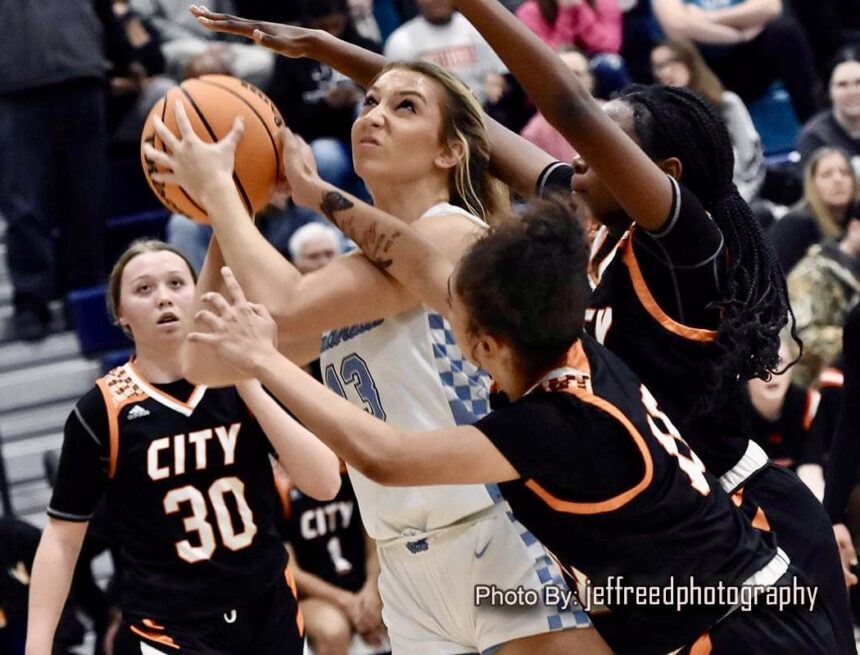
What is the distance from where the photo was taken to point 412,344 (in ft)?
10.8

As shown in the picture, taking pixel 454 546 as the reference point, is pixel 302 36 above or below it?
above

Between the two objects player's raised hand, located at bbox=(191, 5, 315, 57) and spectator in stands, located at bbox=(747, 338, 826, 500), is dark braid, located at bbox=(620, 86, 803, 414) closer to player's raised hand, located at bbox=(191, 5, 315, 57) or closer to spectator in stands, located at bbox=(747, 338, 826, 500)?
player's raised hand, located at bbox=(191, 5, 315, 57)

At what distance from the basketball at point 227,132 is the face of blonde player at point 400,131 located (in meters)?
0.21

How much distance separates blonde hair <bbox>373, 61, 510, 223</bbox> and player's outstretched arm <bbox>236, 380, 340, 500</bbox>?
97 centimetres

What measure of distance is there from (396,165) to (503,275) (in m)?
0.72

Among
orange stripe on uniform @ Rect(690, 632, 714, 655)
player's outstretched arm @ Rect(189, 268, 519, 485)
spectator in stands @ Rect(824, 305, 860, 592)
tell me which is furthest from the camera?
spectator in stands @ Rect(824, 305, 860, 592)

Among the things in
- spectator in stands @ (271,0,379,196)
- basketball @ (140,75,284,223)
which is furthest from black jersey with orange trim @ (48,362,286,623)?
spectator in stands @ (271,0,379,196)

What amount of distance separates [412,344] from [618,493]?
70 cm

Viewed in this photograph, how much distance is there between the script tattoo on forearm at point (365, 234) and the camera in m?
3.16

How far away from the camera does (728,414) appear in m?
3.23

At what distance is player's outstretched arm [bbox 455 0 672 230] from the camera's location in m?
2.97

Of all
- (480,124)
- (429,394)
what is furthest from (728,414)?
(480,124)

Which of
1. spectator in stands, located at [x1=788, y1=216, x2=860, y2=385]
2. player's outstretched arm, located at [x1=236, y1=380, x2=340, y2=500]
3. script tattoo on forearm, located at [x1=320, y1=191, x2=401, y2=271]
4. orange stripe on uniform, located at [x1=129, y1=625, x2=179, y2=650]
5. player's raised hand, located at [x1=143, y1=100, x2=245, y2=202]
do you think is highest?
player's raised hand, located at [x1=143, y1=100, x2=245, y2=202]

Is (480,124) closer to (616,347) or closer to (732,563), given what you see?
(616,347)
